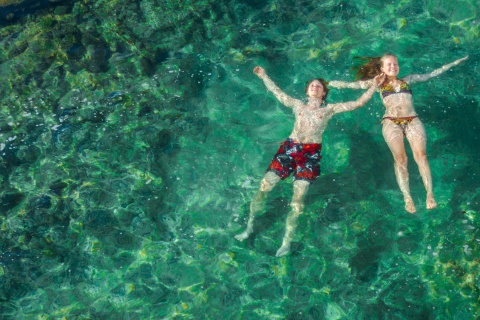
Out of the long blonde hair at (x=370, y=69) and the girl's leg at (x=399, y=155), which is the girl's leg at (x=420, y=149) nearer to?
the girl's leg at (x=399, y=155)

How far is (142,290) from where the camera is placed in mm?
7129

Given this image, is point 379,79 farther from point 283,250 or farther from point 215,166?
point 283,250

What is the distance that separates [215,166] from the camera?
8344 millimetres

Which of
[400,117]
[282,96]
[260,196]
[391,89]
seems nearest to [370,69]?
[391,89]

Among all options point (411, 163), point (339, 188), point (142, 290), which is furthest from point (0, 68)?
point (411, 163)

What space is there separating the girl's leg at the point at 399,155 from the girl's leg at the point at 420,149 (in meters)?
0.16

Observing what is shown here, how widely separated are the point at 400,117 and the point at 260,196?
8.82 feet

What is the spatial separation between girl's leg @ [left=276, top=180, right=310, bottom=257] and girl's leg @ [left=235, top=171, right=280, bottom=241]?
0.35 meters

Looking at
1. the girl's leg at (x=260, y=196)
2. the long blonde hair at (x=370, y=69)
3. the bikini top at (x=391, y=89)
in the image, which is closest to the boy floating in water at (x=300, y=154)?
the girl's leg at (x=260, y=196)

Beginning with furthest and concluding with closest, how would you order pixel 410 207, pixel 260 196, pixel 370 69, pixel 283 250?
1. pixel 370 69
2. pixel 260 196
3. pixel 283 250
4. pixel 410 207

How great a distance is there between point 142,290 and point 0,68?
6086 millimetres

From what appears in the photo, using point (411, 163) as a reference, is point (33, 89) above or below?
above

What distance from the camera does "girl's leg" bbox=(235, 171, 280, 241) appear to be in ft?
24.4

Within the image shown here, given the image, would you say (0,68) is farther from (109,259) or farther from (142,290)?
(142,290)
